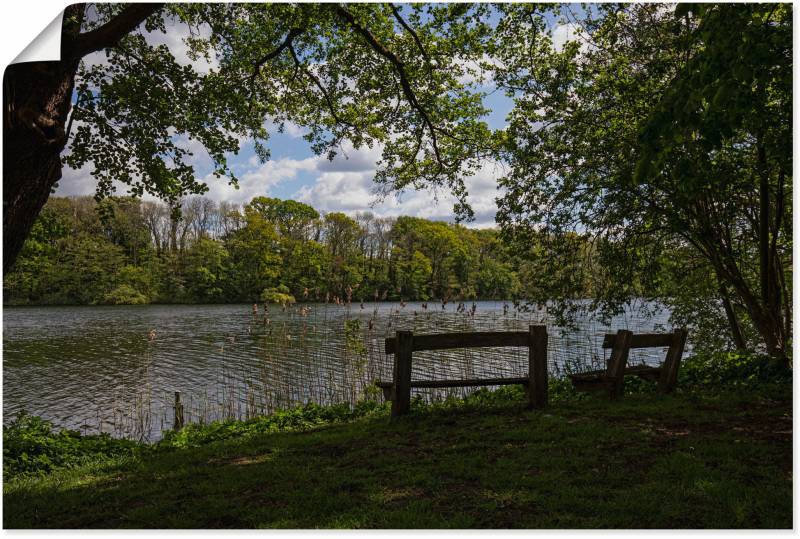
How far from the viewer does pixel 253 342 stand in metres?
17.0

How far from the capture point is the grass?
2.78 metres

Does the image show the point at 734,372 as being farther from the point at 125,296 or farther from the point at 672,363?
the point at 125,296

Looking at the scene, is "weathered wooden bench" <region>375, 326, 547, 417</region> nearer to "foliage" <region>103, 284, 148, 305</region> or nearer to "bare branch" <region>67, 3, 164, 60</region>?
"bare branch" <region>67, 3, 164, 60</region>

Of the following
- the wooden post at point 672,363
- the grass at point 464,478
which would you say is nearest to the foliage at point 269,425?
the grass at point 464,478

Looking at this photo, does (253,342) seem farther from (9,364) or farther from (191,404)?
(191,404)

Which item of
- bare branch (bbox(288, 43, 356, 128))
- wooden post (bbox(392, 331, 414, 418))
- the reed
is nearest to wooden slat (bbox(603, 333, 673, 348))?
the reed

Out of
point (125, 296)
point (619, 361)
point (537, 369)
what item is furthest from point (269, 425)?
point (125, 296)

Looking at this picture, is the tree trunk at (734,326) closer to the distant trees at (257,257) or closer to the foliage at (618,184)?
the foliage at (618,184)

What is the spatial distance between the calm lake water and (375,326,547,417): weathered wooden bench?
2380mm

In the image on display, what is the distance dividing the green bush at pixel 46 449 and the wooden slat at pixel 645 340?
17.8 ft

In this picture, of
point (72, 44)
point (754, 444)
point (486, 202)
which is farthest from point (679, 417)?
point (72, 44)

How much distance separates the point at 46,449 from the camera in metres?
5.03

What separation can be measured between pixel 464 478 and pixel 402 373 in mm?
2115

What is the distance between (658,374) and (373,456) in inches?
161
